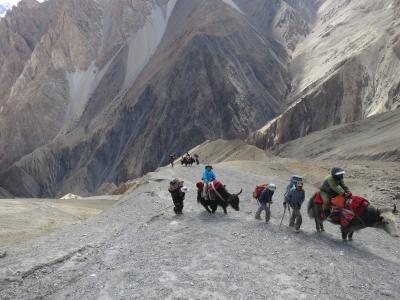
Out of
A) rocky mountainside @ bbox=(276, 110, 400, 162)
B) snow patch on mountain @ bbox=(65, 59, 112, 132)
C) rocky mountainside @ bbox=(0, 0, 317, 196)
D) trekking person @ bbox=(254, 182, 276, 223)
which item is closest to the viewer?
trekking person @ bbox=(254, 182, 276, 223)

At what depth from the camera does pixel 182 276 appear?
920 cm

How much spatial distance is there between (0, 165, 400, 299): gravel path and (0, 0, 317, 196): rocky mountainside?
68.6 m

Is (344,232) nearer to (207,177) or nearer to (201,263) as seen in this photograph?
(201,263)

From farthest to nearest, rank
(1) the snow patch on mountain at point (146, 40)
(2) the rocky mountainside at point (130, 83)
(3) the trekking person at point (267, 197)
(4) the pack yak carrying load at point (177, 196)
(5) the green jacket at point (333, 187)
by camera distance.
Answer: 1. (1) the snow patch on mountain at point (146, 40)
2. (2) the rocky mountainside at point (130, 83)
3. (4) the pack yak carrying load at point (177, 196)
4. (3) the trekking person at point (267, 197)
5. (5) the green jacket at point (333, 187)

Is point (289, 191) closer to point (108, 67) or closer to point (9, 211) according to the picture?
point (9, 211)

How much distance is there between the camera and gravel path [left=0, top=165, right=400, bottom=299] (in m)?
8.75

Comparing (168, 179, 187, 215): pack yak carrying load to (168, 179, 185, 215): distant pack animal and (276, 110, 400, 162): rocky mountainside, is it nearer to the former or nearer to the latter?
(168, 179, 185, 215): distant pack animal

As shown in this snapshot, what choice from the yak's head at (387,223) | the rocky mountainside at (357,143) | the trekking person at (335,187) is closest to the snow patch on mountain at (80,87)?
the rocky mountainside at (357,143)

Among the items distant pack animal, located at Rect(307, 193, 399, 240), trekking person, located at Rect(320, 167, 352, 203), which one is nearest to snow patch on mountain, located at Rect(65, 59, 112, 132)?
trekking person, located at Rect(320, 167, 352, 203)

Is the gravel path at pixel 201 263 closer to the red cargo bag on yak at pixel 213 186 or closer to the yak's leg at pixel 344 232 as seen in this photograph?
the yak's leg at pixel 344 232

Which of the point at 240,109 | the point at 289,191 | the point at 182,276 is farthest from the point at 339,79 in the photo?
the point at 182,276

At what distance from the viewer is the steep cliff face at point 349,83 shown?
6481 centimetres

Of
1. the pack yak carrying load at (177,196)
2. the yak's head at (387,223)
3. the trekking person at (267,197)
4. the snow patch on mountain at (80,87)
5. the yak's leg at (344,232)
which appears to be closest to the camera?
the yak's head at (387,223)

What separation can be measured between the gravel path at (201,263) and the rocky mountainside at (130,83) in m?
68.6
